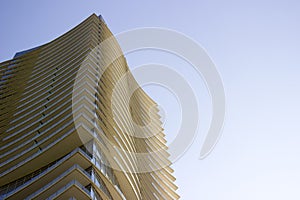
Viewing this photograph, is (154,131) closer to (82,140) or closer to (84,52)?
(84,52)

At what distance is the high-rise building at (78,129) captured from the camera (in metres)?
33.1

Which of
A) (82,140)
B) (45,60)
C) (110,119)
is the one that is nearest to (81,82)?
(110,119)

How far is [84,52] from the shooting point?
5097cm

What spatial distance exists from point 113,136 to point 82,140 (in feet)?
14.3

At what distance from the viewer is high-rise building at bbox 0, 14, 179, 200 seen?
1302 inches

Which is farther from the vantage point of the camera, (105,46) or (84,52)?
(105,46)

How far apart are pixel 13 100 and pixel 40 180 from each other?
21.5 m

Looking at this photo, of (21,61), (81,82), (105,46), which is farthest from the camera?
(21,61)

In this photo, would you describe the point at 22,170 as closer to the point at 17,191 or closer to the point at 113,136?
the point at 17,191

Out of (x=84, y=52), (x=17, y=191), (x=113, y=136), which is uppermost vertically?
(x=84, y=52)

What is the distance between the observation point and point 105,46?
54.8 metres

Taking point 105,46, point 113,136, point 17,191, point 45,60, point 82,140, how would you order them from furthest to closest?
1. point 45,60
2. point 105,46
3. point 113,136
4. point 82,140
5. point 17,191

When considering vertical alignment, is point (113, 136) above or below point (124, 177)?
above

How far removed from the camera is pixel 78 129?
3478 centimetres
